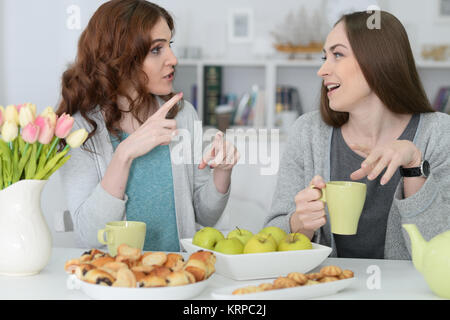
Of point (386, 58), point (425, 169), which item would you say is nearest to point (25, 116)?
point (425, 169)

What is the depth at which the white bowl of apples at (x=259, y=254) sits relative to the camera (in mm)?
997

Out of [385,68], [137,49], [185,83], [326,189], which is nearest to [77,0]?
[185,83]

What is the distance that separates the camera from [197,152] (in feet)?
5.73

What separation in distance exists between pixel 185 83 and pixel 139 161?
220 cm

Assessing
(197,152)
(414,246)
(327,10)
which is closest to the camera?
(414,246)

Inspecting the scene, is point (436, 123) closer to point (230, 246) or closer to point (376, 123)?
point (376, 123)

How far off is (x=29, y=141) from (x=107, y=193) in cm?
35

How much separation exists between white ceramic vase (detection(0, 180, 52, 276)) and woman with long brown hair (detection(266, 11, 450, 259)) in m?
0.62

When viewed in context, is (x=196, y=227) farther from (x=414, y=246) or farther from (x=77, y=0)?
(x=77, y=0)

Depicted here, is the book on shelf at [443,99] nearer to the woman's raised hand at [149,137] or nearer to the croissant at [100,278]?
the woman's raised hand at [149,137]

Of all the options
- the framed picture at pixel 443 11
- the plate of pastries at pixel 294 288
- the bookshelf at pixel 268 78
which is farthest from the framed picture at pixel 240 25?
the plate of pastries at pixel 294 288

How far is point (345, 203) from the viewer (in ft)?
3.50

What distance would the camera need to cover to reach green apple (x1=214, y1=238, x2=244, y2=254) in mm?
1027
